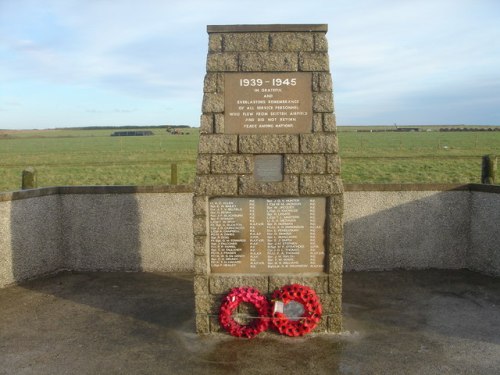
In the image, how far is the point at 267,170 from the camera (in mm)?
6234

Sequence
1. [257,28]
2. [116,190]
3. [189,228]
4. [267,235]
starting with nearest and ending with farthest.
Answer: [257,28] → [267,235] → [116,190] → [189,228]

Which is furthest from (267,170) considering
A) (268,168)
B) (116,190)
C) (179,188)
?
(116,190)

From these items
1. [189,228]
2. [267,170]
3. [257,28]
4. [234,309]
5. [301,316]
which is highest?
[257,28]

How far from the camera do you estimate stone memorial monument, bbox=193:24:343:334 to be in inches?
241

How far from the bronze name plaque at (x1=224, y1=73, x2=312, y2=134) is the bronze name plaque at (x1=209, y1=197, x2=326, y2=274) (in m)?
0.99

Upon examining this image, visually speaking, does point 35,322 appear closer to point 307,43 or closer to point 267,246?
point 267,246

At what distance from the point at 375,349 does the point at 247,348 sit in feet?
5.28

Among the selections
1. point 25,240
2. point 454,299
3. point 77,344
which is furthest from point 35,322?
→ point 454,299

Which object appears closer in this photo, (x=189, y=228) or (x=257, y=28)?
(x=257, y=28)

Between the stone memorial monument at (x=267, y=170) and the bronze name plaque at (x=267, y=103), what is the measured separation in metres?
0.01

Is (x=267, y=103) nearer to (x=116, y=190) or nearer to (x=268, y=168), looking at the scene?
(x=268, y=168)

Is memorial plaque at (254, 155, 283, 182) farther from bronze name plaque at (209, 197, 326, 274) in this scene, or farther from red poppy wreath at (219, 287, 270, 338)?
red poppy wreath at (219, 287, 270, 338)

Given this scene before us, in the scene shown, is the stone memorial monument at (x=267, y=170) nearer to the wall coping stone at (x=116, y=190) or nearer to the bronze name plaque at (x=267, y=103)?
the bronze name plaque at (x=267, y=103)

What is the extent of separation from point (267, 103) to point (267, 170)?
2.95ft
